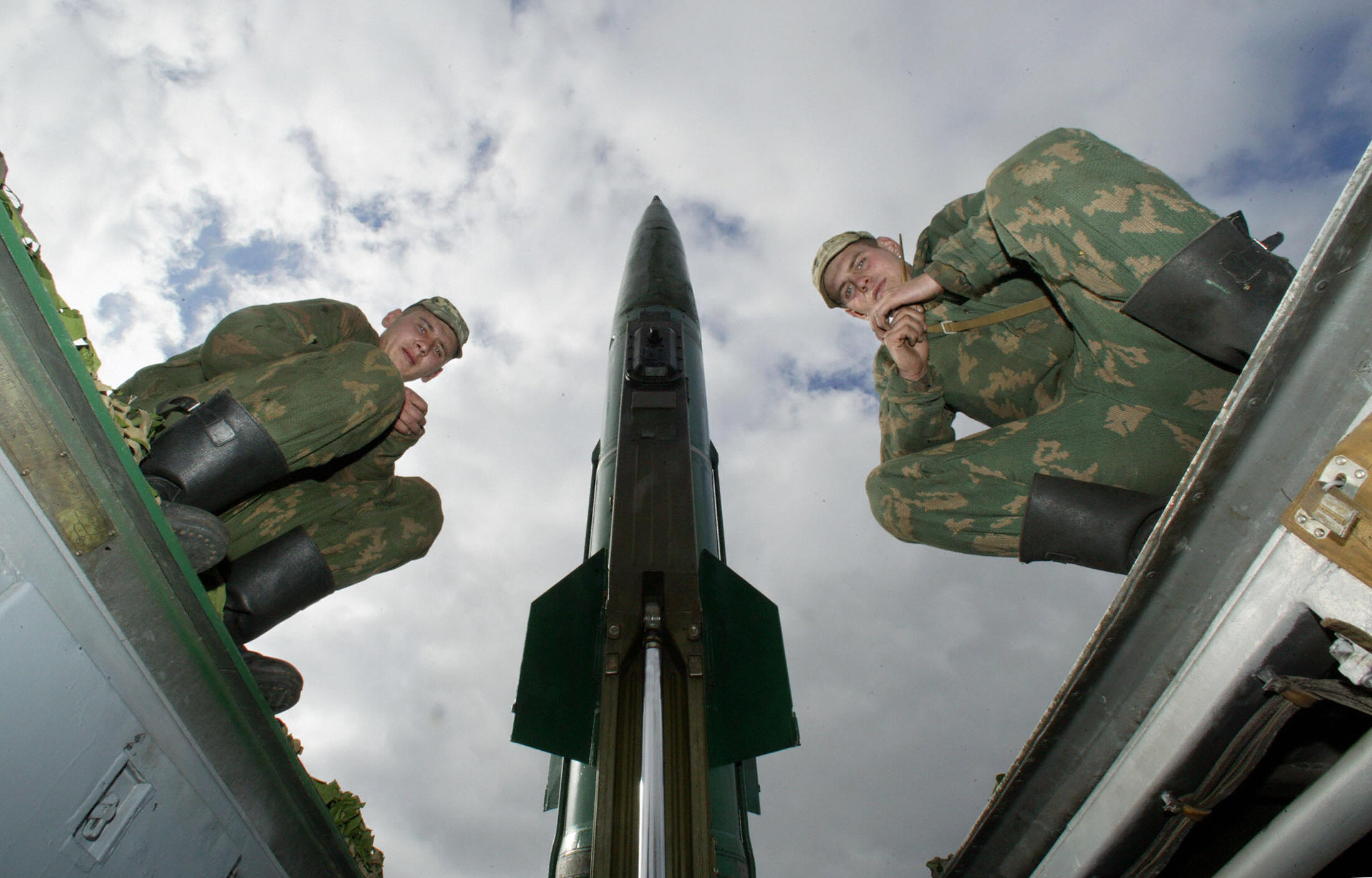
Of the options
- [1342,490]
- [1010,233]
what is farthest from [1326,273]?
[1010,233]

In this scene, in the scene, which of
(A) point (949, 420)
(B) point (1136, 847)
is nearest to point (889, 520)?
(A) point (949, 420)

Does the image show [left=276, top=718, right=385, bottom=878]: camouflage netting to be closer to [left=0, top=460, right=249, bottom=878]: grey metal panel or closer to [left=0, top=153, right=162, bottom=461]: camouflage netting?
[left=0, top=460, right=249, bottom=878]: grey metal panel

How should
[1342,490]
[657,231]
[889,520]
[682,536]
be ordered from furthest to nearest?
[657,231]
[682,536]
[889,520]
[1342,490]

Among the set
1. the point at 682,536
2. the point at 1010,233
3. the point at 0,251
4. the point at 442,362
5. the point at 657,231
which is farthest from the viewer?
the point at 657,231

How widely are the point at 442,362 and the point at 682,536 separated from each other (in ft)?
7.07

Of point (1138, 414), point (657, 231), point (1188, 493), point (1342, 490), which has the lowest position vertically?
point (1342, 490)

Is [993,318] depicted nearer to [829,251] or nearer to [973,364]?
[973,364]

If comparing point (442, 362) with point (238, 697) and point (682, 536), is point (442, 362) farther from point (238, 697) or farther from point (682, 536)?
point (238, 697)

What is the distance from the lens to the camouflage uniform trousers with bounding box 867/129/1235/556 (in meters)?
2.21

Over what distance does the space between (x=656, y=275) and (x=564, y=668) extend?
3.44m

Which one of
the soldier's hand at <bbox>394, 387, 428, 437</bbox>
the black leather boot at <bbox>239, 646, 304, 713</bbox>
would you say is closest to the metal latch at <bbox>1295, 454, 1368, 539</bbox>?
the black leather boot at <bbox>239, 646, 304, 713</bbox>

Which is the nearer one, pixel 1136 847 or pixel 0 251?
pixel 0 251

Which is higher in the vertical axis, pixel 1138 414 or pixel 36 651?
pixel 1138 414

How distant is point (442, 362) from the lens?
4.57 meters
